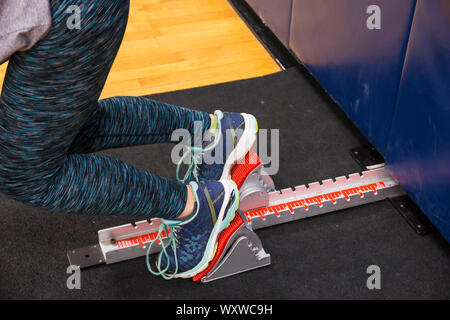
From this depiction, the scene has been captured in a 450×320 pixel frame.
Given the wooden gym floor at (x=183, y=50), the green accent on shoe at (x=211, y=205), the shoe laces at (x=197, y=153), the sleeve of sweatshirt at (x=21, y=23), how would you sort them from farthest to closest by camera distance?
the wooden gym floor at (x=183, y=50) < the shoe laces at (x=197, y=153) < the green accent on shoe at (x=211, y=205) < the sleeve of sweatshirt at (x=21, y=23)

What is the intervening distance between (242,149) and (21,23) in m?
0.73

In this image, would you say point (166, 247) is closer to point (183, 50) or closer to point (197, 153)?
point (197, 153)

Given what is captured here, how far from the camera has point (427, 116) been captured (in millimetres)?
1399

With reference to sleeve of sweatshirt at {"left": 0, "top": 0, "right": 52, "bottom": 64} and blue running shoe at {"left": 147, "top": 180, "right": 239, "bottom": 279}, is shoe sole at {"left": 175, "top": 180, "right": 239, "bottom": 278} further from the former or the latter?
sleeve of sweatshirt at {"left": 0, "top": 0, "right": 52, "bottom": 64}

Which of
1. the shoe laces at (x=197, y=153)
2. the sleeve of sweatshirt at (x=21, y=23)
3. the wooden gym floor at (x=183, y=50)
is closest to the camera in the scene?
the sleeve of sweatshirt at (x=21, y=23)

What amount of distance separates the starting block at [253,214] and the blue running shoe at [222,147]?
0.16 ft

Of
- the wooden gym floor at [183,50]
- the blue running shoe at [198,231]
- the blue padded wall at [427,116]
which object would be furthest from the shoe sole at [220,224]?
the wooden gym floor at [183,50]

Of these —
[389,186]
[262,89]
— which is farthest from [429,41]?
[262,89]

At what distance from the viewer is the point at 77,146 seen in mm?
1307

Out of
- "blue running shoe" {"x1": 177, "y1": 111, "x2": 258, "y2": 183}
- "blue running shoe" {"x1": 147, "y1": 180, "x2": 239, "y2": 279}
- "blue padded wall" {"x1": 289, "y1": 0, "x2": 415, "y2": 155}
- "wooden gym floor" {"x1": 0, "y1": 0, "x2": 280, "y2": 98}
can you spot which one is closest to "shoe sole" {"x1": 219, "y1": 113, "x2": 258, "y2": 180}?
"blue running shoe" {"x1": 177, "y1": 111, "x2": 258, "y2": 183}

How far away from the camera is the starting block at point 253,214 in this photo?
137 centimetres

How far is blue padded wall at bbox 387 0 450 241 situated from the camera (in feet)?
4.31

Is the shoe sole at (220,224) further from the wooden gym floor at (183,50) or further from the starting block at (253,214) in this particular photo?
the wooden gym floor at (183,50)
